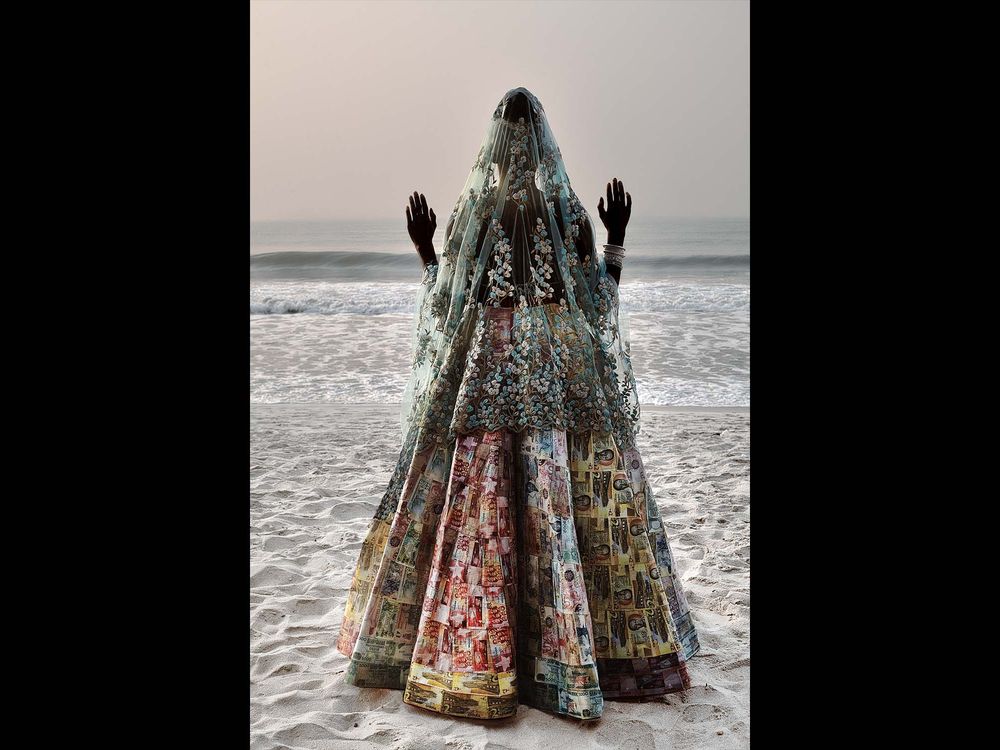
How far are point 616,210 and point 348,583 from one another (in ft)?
7.39

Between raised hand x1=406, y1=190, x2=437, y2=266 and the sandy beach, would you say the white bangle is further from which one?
the sandy beach

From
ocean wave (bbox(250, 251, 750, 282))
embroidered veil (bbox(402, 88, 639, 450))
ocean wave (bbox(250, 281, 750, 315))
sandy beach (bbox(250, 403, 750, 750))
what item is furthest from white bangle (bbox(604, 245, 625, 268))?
ocean wave (bbox(250, 251, 750, 282))

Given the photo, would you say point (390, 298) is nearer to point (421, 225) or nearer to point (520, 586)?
point (421, 225)

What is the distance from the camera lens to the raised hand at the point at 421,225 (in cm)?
316

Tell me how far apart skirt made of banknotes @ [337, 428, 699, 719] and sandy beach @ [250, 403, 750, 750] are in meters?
0.09

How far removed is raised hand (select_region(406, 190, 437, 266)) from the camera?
10.4ft

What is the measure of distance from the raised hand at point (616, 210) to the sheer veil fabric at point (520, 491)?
88 millimetres

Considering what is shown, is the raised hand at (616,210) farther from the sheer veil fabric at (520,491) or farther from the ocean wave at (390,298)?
the ocean wave at (390,298)

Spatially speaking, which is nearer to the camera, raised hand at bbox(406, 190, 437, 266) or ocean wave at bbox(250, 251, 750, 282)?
raised hand at bbox(406, 190, 437, 266)

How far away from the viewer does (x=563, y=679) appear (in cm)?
282

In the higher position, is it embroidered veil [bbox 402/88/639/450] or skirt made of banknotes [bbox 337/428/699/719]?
embroidered veil [bbox 402/88/639/450]

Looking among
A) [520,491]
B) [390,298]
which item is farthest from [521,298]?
[390,298]

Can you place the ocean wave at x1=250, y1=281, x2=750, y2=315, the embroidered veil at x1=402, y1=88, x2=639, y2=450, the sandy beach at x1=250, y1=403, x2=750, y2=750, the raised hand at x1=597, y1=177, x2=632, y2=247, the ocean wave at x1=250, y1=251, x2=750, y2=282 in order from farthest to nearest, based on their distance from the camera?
the ocean wave at x1=250, y1=251, x2=750, y2=282
the ocean wave at x1=250, y1=281, x2=750, y2=315
the raised hand at x1=597, y1=177, x2=632, y2=247
the embroidered veil at x1=402, y1=88, x2=639, y2=450
the sandy beach at x1=250, y1=403, x2=750, y2=750

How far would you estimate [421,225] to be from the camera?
3.22 meters
